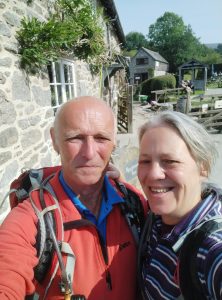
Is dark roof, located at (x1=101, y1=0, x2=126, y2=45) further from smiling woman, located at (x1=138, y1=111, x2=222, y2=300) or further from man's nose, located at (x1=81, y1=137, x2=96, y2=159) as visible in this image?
smiling woman, located at (x1=138, y1=111, x2=222, y2=300)

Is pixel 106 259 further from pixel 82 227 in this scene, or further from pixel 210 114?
pixel 210 114

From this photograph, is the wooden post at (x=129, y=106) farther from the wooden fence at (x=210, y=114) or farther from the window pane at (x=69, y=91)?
the window pane at (x=69, y=91)

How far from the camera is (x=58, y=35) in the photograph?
4156 millimetres

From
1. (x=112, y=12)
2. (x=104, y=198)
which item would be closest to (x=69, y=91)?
(x=104, y=198)

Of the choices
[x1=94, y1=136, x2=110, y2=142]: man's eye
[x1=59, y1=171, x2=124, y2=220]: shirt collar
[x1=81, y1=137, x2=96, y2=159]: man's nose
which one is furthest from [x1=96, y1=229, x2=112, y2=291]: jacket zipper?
[x1=94, y1=136, x2=110, y2=142]: man's eye

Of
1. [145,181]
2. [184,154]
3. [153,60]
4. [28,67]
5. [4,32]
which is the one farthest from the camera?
[153,60]

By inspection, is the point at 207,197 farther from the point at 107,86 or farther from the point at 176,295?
the point at 107,86

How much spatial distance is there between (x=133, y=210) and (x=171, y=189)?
35 centimetres

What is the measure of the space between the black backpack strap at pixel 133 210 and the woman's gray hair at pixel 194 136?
51 centimetres

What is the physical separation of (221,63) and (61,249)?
6325 centimetres

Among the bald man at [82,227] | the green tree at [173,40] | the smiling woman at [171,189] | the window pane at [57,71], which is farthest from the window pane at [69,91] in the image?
the green tree at [173,40]

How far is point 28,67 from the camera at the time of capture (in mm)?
4043

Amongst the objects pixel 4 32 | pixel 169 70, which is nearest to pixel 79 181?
pixel 4 32

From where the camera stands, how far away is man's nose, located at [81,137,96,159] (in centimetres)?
163
